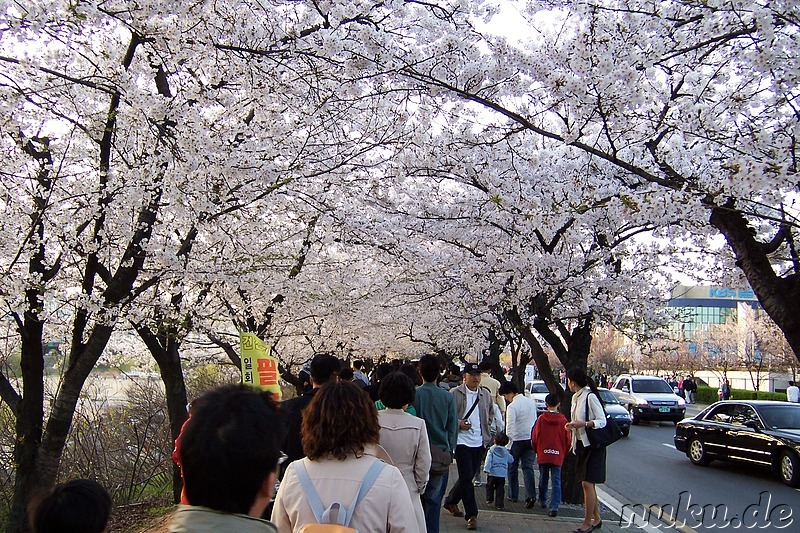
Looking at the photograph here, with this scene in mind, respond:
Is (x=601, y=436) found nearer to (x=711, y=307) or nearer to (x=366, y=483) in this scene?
(x=366, y=483)

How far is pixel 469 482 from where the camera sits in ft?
27.0

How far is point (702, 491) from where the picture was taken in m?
12.3

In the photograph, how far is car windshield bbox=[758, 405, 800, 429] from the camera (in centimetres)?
1366

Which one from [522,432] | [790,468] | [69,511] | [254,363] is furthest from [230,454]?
[790,468]

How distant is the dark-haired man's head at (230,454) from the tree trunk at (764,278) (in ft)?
14.1

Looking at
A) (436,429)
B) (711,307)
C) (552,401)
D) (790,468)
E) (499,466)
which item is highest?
(711,307)

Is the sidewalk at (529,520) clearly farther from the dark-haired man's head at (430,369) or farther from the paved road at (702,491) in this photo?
the dark-haired man's head at (430,369)

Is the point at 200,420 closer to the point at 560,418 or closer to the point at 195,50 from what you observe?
the point at 195,50

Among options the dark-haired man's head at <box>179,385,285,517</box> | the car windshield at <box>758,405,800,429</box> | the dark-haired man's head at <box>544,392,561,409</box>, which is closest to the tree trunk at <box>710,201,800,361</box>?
the dark-haired man's head at <box>179,385,285,517</box>

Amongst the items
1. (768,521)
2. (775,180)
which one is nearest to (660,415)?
(768,521)

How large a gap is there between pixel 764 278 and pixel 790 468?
28.5ft

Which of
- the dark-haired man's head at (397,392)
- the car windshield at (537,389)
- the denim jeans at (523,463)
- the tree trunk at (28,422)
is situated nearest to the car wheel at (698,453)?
the denim jeans at (523,463)

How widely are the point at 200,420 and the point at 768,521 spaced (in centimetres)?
994

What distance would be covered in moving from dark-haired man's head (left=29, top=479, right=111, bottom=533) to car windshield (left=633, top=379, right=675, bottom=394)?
26654mm
